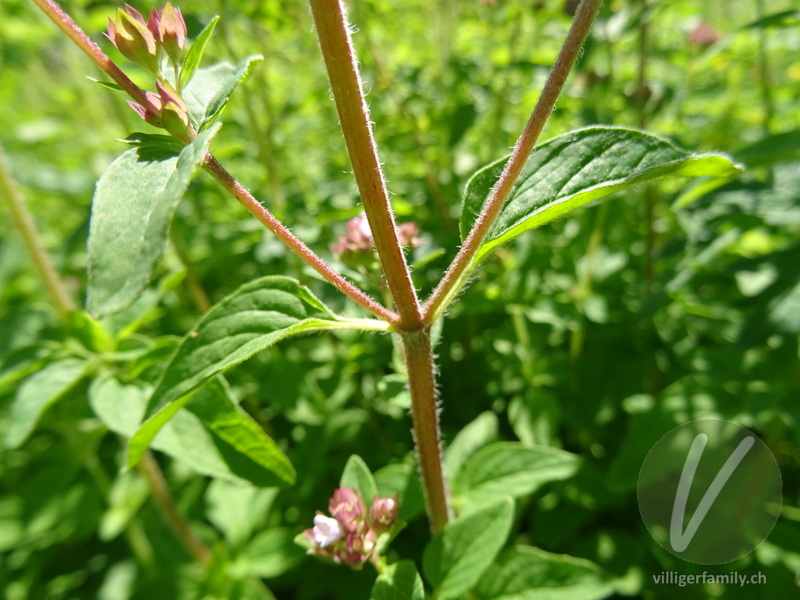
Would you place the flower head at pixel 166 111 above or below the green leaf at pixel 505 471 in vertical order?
above

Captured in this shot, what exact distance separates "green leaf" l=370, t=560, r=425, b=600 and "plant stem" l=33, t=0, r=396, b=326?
42cm

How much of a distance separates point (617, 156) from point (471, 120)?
1.42 metres

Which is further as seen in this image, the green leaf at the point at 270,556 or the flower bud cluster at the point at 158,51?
the green leaf at the point at 270,556

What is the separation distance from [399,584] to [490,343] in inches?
51.6

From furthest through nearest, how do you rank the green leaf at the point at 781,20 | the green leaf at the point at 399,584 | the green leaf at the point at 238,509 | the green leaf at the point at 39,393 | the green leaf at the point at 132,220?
1. the green leaf at the point at 238,509
2. the green leaf at the point at 781,20
3. the green leaf at the point at 39,393
4. the green leaf at the point at 399,584
5. the green leaf at the point at 132,220

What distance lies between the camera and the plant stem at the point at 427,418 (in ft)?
3.15

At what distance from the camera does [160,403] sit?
2.89ft

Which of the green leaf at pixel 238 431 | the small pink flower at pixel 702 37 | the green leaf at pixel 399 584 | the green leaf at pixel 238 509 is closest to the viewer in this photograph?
the green leaf at pixel 399 584

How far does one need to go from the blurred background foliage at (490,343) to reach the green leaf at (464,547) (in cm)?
17

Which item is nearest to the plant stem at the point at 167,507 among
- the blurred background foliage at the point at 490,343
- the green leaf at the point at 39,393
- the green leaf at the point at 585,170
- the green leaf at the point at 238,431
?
the blurred background foliage at the point at 490,343

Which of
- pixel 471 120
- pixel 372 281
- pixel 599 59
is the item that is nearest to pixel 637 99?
pixel 471 120

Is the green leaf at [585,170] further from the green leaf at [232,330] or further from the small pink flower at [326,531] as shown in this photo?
the small pink flower at [326,531]

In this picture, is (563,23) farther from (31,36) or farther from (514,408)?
(31,36)

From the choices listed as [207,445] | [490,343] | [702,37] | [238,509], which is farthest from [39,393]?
[702,37]
